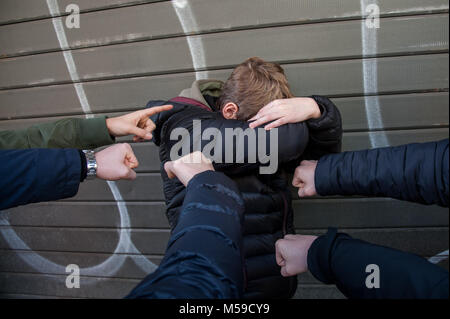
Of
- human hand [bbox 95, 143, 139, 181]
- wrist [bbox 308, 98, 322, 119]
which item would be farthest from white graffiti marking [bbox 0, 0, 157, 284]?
wrist [bbox 308, 98, 322, 119]

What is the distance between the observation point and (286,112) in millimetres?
1704

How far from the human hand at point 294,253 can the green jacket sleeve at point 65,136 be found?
42.3 inches

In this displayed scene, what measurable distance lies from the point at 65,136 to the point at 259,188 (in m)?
1.08

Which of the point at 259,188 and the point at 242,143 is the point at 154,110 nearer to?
the point at 242,143

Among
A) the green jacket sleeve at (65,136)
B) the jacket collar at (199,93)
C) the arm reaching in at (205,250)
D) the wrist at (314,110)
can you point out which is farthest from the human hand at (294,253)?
the green jacket sleeve at (65,136)

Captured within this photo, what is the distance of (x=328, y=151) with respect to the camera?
1973 millimetres

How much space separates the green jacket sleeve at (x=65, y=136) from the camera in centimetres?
180

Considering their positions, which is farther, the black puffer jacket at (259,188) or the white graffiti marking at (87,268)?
the white graffiti marking at (87,268)

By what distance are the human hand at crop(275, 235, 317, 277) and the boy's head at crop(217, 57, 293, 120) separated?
28.7 inches

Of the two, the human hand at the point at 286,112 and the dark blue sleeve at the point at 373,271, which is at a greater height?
the human hand at the point at 286,112

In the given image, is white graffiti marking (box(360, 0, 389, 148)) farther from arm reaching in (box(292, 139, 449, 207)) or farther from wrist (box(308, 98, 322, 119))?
arm reaching in (box(292, 139, 449, 207))

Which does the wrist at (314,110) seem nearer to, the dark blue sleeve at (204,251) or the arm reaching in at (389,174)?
the arm reaching in at (389,174)
